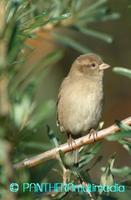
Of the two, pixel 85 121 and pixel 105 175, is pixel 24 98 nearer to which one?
pixel 105 175

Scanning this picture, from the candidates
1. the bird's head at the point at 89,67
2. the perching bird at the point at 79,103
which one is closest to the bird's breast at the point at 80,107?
the perching bird at the point at 79,103

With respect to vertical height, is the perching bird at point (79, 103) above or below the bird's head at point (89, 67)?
below

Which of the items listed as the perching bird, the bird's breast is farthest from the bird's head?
the bird's breast

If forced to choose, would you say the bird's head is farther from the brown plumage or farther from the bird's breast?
the bird's breast

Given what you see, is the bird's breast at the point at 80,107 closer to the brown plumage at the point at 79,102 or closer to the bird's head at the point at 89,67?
the brown plumage at the point at 79,102

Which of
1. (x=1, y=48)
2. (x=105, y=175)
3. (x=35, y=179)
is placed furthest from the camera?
(x=105, y=175)

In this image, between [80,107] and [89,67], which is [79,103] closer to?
[80,107]

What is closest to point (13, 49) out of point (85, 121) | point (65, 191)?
point (65, 191)

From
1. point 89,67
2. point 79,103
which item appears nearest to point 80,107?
point 79,103
